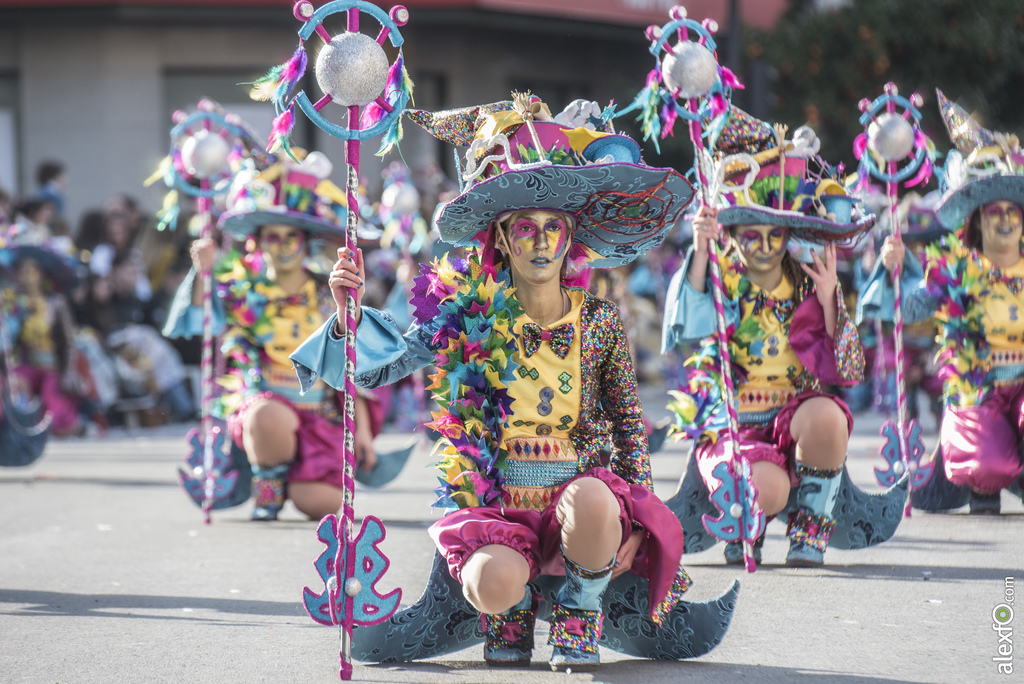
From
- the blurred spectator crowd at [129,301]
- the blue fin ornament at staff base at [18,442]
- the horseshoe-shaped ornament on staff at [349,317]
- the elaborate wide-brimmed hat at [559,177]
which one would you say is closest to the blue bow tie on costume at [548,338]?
the elaborate wide-brimmed hat at [559,177]

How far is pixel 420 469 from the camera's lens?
9789 mm

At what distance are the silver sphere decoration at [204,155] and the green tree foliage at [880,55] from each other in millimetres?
10971

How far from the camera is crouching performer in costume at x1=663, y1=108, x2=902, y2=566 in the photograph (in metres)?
5.57

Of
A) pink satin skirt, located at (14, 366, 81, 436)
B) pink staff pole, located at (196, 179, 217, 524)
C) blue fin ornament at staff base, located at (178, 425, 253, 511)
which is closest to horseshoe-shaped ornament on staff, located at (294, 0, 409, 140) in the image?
pink staff pole, located at (196, 179, 217, 524)

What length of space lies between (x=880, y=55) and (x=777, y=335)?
12147mm

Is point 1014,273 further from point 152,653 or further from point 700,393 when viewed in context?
point 152,653

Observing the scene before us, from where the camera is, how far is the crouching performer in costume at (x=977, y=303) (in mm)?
6574

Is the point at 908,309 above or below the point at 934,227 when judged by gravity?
below

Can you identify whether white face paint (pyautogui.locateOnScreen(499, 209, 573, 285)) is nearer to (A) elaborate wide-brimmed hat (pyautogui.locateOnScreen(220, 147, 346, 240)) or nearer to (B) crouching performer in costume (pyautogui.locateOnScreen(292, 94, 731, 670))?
(B) crouching performer in costume (pyautogui.locateOnScreen(292, 94, 731, 670))

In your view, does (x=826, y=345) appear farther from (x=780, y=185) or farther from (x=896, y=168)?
(x=896, y=168)

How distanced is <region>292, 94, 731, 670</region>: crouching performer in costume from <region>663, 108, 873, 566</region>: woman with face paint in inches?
52.3

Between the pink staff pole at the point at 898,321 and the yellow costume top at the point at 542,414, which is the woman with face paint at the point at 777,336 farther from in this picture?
the yellow costume top at the point at 542,414

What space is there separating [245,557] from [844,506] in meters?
2.81

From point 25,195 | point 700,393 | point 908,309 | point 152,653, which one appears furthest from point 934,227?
point 25,195
